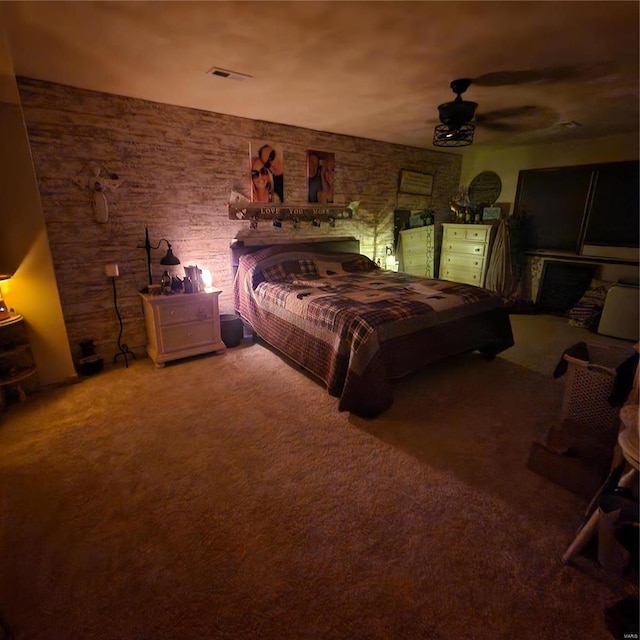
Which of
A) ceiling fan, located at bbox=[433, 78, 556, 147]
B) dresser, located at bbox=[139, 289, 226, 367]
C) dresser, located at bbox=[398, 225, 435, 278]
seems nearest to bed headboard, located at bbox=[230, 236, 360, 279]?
dresser, located at bbox=[139, 289, 226, 367]

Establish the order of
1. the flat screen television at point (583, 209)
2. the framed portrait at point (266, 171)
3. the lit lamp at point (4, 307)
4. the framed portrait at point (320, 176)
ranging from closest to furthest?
1. the lit lamp at point (4, 307)
2. the framed portrait at point (266, 171)
3. the framed portrait at point (320, 176)
4. the flat screen television at point (583, 209)

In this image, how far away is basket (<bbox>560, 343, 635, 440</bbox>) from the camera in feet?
6.30

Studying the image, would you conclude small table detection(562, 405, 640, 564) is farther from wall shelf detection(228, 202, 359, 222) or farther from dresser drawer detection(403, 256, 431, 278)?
→ dresser drawer detection(403, 256, 431, 278)

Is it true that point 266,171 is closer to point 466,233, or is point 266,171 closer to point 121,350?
point 121,350

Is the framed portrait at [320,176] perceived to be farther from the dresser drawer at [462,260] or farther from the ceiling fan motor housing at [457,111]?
the dresser drawer at [462,260]

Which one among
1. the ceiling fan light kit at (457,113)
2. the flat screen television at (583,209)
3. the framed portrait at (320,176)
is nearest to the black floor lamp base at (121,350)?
the framed portrait at (320,176)

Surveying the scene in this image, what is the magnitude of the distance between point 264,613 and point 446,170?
6089mm

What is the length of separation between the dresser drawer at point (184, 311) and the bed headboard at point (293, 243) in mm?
688

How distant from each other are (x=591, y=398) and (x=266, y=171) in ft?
11.7

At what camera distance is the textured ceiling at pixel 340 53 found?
1654 mm

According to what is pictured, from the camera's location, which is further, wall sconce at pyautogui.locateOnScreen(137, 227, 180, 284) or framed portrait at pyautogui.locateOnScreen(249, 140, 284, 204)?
framed portrait at pyautogui.locateOnScreen(249, 140, 284, 204)

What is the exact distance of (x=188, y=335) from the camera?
325cm

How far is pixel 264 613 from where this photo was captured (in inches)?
48.4

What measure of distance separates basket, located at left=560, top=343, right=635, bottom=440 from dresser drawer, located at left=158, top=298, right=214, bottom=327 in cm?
287
